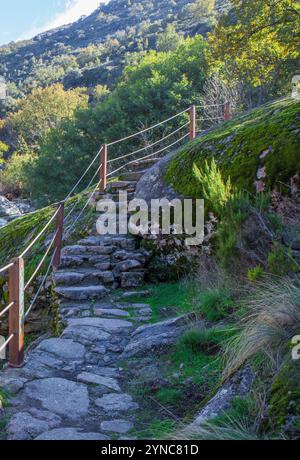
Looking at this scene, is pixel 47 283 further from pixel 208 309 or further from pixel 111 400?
pixel 111 400

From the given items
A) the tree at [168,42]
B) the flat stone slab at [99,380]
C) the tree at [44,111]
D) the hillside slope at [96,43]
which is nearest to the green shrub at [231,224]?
the flat stone slab at [99,380]

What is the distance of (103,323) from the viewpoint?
447cm

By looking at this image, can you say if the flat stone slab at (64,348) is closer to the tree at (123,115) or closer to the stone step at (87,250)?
the stone step at (87,250)

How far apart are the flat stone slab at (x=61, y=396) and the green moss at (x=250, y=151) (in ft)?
10.0

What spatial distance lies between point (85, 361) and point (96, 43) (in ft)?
226

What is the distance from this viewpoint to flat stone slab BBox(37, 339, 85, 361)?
3.73 metres

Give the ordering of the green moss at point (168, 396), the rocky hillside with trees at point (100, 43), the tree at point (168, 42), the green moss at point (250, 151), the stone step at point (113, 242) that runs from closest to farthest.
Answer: the green moss at point (168, 396) < the green moss at point (250, 151) < the stone step at point (113, 242) < the tree at point (168, 42) < the rocky hillside with trees at point (100, 43)

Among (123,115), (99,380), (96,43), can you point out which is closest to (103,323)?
(99,380)

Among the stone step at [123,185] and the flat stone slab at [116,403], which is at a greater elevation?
the stone step at [123,185]

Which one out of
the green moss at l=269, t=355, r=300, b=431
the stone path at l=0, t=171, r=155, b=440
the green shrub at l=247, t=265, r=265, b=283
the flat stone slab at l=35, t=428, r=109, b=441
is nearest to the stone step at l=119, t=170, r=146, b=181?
the stone path at l=0, t=171, r=155, b=440

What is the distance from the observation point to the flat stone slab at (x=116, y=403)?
2885mm

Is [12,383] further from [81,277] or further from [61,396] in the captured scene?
[81,277]

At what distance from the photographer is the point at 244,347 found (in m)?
2.71

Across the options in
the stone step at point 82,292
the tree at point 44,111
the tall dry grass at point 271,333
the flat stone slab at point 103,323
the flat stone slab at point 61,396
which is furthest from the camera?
the tree at point 44,111
